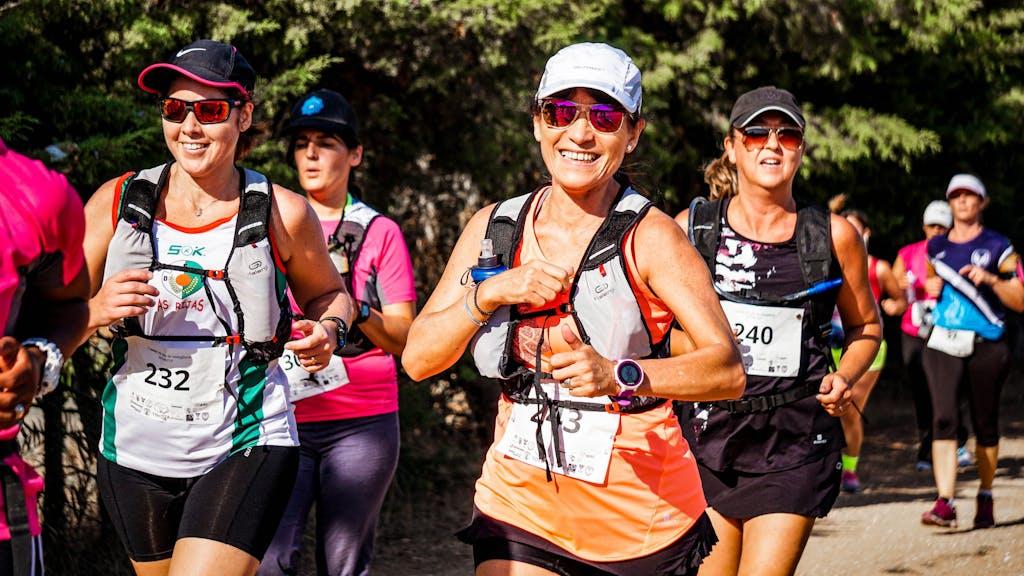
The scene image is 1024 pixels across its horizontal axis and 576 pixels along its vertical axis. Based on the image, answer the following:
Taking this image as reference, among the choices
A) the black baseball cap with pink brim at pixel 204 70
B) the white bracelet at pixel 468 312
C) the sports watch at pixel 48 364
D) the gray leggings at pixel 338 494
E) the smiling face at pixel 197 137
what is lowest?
the gray leggings at pixel 338 494

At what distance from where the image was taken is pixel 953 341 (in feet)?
30.2

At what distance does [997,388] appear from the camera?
917cm

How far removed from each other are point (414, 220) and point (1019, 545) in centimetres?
467

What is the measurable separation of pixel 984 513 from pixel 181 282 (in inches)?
272

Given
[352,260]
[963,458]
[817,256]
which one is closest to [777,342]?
[817,256]

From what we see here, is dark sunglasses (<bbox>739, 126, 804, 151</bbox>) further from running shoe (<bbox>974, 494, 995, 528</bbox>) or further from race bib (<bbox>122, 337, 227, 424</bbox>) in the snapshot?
running shoe (<bbox>974, 494, 995, 528</bbox>)

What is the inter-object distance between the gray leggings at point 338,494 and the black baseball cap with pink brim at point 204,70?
1.62 metres

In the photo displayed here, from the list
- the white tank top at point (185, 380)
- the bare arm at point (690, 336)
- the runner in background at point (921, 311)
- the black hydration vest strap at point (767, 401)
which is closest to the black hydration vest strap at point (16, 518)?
the white tank top at point (185, 380)

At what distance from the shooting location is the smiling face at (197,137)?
3.95 meters

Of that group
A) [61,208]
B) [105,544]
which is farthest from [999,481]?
[61,208]

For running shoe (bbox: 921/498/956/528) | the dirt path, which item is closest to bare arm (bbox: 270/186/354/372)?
the dirt path

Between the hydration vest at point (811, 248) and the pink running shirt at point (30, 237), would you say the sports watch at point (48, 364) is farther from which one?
the hydration vest at point (811, 248)

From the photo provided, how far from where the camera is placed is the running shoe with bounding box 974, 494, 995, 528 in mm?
8992

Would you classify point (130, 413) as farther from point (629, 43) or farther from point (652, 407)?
point (629, 43)
